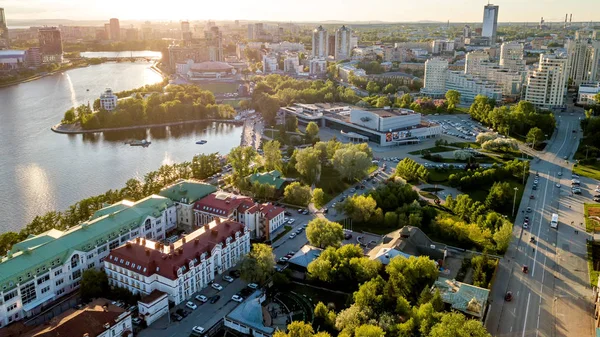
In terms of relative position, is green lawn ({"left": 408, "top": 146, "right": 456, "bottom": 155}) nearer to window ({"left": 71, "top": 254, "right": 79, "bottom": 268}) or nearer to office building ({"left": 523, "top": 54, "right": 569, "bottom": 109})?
office building ({"left": 523, "top": 54, "right": 569, "bottom": 109})

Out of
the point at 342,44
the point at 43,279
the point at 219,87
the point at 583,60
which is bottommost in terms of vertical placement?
the point at 43,279

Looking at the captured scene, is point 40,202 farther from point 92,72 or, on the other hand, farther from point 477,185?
point 92,72

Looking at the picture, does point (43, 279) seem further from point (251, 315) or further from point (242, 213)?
point (242, 213)

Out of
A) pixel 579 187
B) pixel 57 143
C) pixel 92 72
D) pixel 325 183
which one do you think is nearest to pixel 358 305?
pixel 325 183

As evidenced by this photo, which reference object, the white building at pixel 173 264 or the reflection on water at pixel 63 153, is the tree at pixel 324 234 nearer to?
the white building at pixel 173 264

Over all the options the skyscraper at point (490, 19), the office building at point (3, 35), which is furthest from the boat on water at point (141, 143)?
the skyscraper at point (490, 19)

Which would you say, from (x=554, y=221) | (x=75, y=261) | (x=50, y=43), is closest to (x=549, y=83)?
(x=554, y=221)
